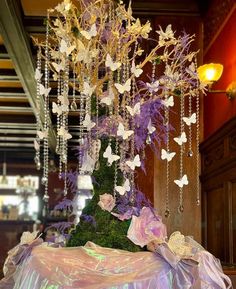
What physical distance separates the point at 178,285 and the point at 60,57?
2.51 feet

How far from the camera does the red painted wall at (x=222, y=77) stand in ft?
11.8

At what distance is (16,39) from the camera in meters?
4.06

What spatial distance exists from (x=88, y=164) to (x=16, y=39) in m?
2.91

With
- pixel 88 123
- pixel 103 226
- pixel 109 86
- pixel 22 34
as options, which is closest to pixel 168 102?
pixel 109 86

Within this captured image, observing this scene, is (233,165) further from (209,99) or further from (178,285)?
(178,285)

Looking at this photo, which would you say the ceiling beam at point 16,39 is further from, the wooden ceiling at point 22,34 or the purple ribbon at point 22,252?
the purple ribbon at point 22,252

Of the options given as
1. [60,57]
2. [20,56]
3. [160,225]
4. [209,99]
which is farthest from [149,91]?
[20,56]

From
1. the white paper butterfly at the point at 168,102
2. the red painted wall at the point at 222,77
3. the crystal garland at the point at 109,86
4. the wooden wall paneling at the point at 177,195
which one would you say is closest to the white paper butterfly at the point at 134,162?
the crystal garland at the point at 109,86

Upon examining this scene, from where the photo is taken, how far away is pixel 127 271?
118 centimetres

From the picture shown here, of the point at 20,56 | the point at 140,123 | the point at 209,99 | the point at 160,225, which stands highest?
the point at 20,56

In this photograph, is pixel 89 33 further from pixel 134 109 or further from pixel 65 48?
pixel 134 109

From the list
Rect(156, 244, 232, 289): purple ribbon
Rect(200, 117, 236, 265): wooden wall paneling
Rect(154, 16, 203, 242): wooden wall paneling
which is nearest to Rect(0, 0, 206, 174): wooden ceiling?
Rect(154, 16, 203, 242): wooden wall paneling

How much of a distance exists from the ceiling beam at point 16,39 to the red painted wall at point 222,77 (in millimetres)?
1400

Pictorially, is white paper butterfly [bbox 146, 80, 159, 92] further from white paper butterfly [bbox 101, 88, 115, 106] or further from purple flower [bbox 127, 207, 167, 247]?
purple flower [bbox 127, 207, 167, 247]
